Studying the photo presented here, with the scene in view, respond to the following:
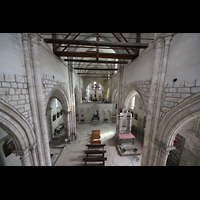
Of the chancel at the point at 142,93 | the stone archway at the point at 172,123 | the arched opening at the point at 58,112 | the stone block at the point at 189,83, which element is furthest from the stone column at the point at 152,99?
the arched opening at the point at 58,112

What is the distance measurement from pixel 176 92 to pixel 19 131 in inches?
212

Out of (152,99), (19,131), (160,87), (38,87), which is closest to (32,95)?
(38,87)

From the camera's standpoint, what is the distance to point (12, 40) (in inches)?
99.6

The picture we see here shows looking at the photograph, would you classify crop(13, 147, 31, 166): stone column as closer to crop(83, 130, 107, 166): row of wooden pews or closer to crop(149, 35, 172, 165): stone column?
crop(83, 130, 107, 166): row of wooden pews

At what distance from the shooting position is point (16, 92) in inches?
104

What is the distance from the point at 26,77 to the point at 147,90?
5010 mm

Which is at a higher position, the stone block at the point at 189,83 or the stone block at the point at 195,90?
the stone block at the point at 189,83

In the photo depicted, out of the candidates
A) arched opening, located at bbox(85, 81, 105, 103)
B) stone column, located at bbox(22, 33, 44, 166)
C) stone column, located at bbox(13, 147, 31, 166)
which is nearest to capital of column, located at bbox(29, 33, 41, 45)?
stone column, located at bbox(22, 33, 44, 166)

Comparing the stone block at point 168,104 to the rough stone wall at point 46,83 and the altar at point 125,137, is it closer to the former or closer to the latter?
the altar at point 125,137

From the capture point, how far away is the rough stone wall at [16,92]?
2.36 m

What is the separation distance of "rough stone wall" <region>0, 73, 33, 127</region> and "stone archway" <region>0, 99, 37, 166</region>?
154mm

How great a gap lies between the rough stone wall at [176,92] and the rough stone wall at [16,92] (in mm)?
5045

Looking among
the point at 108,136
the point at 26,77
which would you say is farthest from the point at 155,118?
the point at 108,136

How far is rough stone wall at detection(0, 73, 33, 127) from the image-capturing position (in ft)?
7.73
